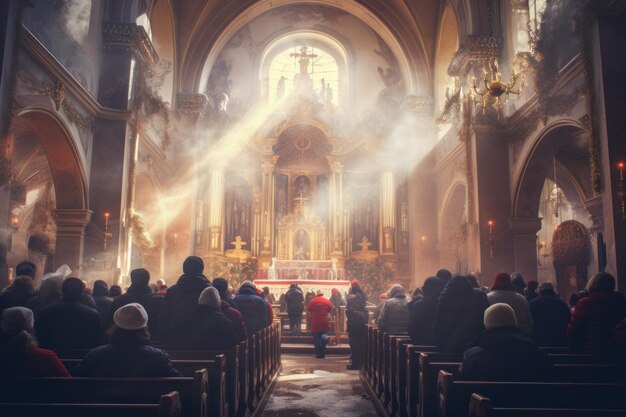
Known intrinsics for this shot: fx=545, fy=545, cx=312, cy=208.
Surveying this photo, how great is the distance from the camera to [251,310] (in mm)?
7555

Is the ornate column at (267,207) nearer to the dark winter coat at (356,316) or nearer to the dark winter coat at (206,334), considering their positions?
the dark winter coat at (356,316)

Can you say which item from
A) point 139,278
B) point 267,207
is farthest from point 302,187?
point 139,278

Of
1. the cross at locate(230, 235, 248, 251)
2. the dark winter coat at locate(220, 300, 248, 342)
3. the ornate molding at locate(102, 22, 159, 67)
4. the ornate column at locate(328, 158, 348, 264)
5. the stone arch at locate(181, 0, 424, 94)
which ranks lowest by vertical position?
the dark winter coat at locate(220, 300, 248, 342)

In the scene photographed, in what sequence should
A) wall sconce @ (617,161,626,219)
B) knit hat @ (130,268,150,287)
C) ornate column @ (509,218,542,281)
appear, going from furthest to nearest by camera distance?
1. ornate column @ (509,218,542,281)
2. wall sconce @ (617,161,626,219)
3. knit hat @ (130,268,150,287)

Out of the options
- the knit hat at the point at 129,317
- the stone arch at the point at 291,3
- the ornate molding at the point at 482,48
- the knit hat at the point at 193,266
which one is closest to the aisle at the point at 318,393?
the knit hat at the point at 193,266

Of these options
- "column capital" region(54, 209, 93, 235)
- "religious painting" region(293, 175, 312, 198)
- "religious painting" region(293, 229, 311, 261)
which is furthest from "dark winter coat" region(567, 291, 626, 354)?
"religious painting" region(293, 175, 312, 198)

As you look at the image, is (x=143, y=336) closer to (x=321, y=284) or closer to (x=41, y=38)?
(x=41, y=38)

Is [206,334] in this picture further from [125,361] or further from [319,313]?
[319,313]

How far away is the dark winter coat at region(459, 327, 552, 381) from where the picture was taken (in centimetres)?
A: 372

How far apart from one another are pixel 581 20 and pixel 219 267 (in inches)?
530

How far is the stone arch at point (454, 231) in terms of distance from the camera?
16.8 metres

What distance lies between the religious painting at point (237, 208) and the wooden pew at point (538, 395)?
54.2 feet

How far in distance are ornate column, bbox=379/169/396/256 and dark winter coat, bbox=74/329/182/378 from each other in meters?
15.7

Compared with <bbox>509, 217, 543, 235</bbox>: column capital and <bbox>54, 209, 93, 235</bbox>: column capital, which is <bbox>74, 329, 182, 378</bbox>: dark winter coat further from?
<bbox>509, 217, 543, 235</bbox>: column capital
